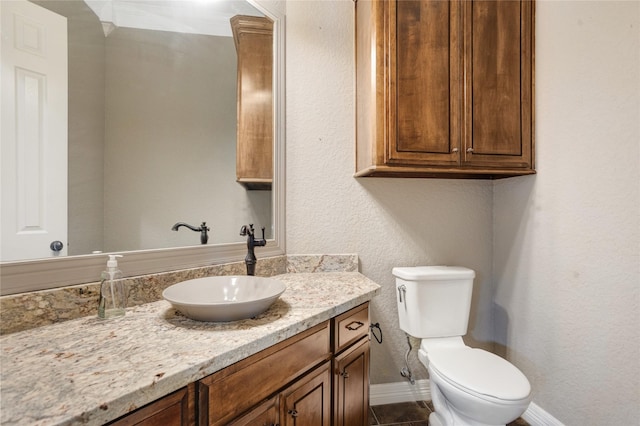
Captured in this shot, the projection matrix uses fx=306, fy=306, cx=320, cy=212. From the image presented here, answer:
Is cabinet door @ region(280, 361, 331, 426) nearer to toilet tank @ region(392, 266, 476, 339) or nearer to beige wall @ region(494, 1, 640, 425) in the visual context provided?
toilet tank @ region(392, 266, 476, 339)

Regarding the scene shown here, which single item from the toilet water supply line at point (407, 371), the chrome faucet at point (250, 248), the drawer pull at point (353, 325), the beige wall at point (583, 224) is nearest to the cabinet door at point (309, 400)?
the drawer pull at point (353, 325)

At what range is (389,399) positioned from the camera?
71.9 inches

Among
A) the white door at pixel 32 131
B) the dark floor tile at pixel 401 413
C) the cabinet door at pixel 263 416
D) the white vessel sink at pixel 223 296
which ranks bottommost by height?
the dark floor tile at pixel 401 413

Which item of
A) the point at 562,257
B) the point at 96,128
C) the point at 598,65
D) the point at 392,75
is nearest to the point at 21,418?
the point at 96,128

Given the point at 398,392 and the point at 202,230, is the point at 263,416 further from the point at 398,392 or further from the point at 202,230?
the point at 398,392

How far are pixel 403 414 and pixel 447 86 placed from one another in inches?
70.2

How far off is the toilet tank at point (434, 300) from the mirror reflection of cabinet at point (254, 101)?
93cm

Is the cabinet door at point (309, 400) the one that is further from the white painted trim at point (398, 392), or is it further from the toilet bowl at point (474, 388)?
the white painted trim at point (398, 392)

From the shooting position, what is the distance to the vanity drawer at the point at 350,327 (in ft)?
3.70

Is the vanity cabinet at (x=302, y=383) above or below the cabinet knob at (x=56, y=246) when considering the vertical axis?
below

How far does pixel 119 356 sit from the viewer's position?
70 cm

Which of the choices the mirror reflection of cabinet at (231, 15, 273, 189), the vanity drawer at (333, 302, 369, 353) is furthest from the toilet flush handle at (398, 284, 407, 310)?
the mirror reflection of cabinet at (231, 15, 273, 189)

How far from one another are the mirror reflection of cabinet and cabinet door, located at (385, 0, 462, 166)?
0.62m

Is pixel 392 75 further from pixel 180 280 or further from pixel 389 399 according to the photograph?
pixel 389 399
